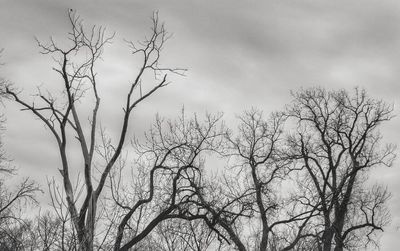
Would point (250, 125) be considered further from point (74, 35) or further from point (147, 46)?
point (74, 35)

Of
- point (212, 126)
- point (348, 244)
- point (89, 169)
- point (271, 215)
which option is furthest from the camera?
point (348, 244)

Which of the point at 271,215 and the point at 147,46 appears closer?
the point at 147,46

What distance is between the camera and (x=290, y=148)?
2744 cm

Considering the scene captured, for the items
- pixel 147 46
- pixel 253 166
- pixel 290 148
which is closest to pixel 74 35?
pixel 147 46

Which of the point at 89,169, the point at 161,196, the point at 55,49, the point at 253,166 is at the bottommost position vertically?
the point at 89,169

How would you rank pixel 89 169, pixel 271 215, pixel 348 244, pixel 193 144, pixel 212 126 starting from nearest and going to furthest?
pixel 89 169
pixel 193 144
pixel 212 126
pixel 271 215
pixel 348 244

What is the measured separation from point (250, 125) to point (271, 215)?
4.53 m

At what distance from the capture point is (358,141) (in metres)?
27.9

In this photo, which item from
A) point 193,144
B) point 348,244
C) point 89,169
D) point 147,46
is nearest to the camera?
point 89,169

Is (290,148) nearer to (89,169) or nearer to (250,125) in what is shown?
(250,125)

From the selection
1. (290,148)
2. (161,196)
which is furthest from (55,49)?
(290,148)

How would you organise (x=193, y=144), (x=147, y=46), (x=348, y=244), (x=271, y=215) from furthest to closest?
(x=348, y=244), (x=271, y=215), (x=193, y=144), (x=147, y=46)

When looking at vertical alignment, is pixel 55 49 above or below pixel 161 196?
above

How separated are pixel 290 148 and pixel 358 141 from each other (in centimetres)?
342
